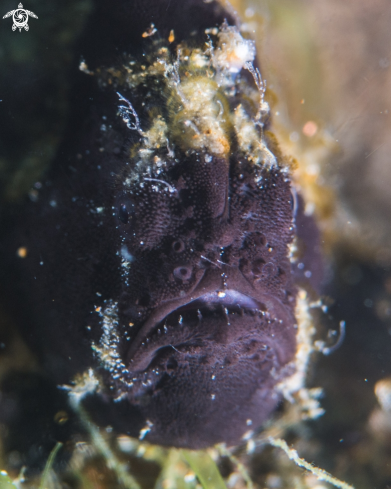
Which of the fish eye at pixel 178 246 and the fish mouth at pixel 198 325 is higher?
the fish eye at pixel 178 246

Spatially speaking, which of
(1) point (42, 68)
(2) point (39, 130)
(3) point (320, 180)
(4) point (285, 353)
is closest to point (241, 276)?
(4) point (285, 353)

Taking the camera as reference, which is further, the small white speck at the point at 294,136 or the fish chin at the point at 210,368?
the small white speck at the point at 294,136

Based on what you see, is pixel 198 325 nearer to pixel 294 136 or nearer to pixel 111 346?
pixel 111 346

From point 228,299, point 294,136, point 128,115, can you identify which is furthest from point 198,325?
point 294,136

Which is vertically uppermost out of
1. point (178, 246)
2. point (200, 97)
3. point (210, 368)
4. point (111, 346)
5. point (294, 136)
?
point (294, 136)

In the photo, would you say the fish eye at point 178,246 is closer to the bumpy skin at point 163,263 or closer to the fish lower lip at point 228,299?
the bumpy skin at point 163,263

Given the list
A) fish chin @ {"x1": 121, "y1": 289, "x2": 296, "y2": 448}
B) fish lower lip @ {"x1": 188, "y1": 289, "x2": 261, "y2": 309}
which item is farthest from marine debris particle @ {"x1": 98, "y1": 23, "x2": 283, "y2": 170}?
fish chin @ {"x1": 121, "y1": 289, "x2": 296, "y2": 448}

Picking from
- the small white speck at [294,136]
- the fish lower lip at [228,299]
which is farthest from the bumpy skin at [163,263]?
the small white speck at [294,136]

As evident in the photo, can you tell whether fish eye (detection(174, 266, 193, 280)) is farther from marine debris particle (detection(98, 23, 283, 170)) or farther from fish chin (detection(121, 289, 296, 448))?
marine debris particle (detection(98, 23, 283, 170))
